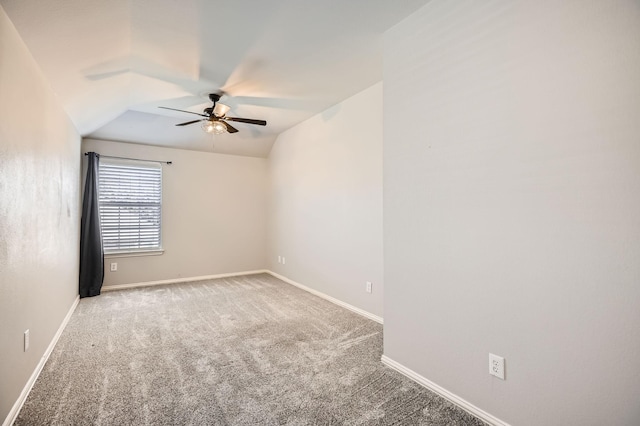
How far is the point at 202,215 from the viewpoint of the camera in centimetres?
535

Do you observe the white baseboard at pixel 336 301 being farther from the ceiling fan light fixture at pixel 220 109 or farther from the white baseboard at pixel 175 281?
the ceiling fan light fixture at pixel 220 109

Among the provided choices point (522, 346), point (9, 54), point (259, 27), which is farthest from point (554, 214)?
point (9, 54)

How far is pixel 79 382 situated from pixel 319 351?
5.68 ft

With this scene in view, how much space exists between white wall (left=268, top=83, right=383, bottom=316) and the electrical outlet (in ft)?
5.23

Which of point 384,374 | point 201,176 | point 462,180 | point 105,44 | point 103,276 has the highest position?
point 105,44

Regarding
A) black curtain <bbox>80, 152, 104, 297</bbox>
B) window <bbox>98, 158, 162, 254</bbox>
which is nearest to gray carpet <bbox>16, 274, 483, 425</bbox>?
black curtain <bbox>80, 152, 104, 297</bbox>

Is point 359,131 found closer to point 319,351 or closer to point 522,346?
point 319,351

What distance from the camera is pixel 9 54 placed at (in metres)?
1.65

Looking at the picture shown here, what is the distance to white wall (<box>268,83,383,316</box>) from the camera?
335 centimetres

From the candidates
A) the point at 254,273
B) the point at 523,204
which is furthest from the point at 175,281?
the point at 523,204

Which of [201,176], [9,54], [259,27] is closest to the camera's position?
[9,54]

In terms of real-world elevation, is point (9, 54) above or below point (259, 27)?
below

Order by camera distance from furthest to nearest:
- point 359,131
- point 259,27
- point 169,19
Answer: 1. point 359,131
2. point 259,27
3. point 169,19

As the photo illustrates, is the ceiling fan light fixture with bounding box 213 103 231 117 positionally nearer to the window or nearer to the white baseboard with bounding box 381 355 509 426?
the window
